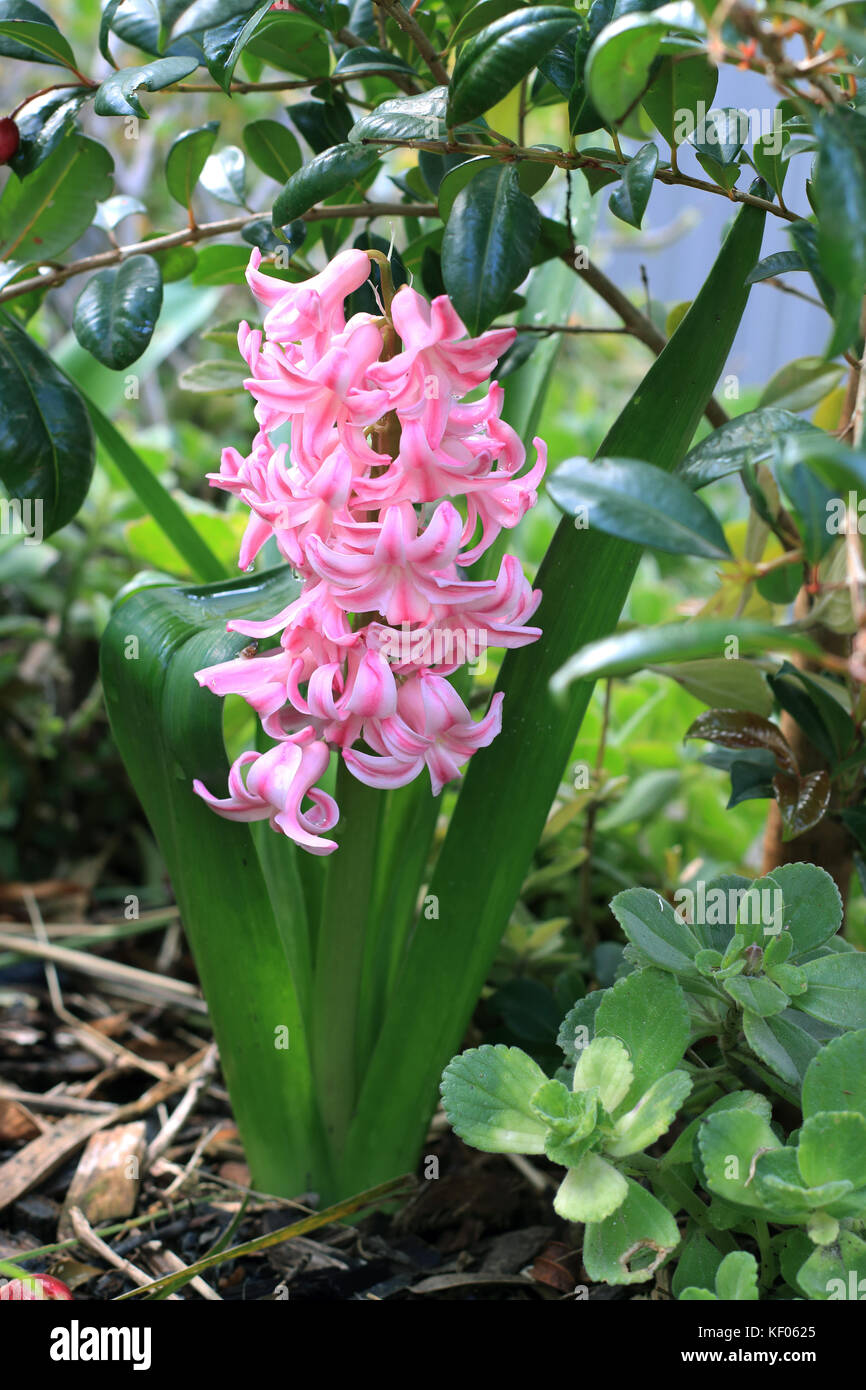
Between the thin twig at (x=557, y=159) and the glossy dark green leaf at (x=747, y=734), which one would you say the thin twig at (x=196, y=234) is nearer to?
the thin twig at (x=557, y=159)

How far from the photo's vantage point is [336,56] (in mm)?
841

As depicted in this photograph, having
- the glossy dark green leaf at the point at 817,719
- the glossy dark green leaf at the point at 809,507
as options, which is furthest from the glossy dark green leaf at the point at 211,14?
the glossy dark green leaf at the point at 817,719

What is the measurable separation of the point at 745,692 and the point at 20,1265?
2.25 ft

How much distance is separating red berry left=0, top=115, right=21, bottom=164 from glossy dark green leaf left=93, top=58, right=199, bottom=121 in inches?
3.7

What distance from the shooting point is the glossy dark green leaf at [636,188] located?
59 cm

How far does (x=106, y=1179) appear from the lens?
0.94m

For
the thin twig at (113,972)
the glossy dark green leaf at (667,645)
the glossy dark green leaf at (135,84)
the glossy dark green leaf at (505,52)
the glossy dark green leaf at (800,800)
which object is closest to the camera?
the glossy dark green leaf at (667,645)

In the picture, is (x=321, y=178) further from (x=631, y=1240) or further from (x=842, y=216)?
(x=631, y=1240)

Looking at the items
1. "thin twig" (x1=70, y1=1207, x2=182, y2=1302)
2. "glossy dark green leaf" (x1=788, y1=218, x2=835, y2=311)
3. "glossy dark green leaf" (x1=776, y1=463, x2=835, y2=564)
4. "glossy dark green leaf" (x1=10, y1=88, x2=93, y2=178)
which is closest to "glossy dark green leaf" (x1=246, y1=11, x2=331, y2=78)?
"glossy dark green leaf" (x1=10, y1=88, x2=93, y2=178)

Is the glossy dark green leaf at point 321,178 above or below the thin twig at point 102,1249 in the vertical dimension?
above

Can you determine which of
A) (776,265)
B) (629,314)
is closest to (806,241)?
(776,265)

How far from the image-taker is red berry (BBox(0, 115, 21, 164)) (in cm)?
73

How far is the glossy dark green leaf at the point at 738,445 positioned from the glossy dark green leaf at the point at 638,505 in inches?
3.4

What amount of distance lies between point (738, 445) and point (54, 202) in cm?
56
